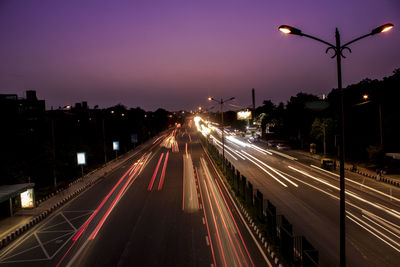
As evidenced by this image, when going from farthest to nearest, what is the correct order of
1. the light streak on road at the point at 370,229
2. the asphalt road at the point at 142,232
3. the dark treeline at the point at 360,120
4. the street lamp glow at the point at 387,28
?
the dark treeline at the point at 360,120 → the light streak on road at the point at 370,229 → the asphalt road at the point at 142,232 → the street lamp glow at the point at 387,28

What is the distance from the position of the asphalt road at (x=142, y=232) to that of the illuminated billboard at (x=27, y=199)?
2519mm

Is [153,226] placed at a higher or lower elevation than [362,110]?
lower

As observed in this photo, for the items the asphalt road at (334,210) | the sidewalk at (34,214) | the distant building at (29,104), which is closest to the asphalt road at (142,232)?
the sidewalk at (34,214)

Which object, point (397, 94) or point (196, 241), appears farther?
point (397, 94)

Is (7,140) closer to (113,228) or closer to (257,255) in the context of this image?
(113,228)

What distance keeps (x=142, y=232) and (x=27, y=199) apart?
1103 cm

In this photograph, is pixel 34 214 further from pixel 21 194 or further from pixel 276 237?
pixel 276 237

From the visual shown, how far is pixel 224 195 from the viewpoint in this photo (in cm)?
2495

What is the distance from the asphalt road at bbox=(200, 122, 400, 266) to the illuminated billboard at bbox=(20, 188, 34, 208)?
1887 centimetres

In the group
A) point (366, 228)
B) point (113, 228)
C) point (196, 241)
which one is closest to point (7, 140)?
point (113, 228)

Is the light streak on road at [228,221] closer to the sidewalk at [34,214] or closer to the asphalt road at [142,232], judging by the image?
the asphalt road at [142,232]

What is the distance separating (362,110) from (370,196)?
28231 mm

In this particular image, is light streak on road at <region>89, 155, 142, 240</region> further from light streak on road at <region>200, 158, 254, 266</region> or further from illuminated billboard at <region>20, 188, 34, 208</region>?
light streak on road at <region>200, 158, 254, 266</region>

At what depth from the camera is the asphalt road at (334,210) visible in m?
13.7
